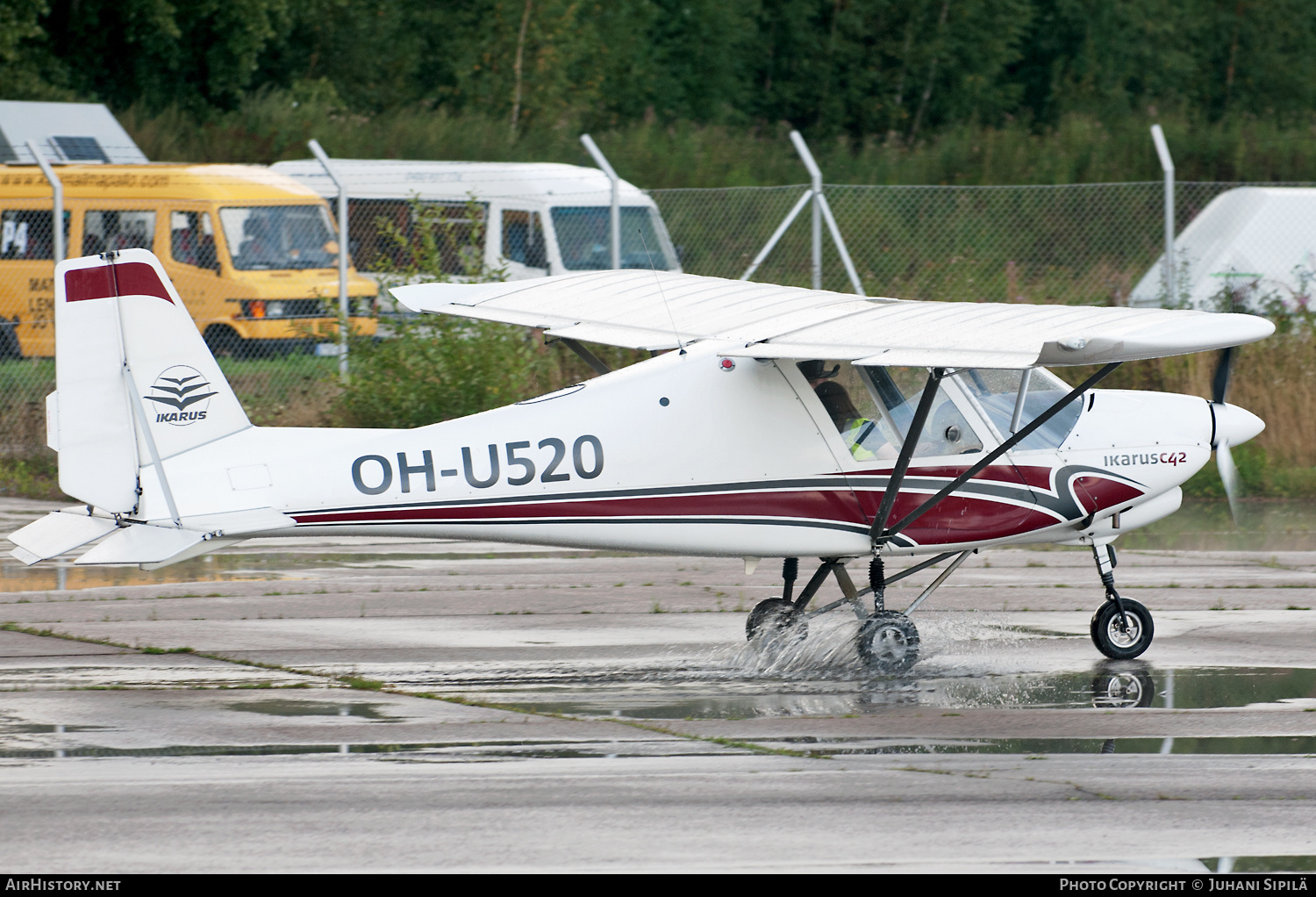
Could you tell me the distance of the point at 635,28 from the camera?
40344 millimetres

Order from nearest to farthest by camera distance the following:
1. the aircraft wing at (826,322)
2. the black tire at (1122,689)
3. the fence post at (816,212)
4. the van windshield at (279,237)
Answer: the aircraft wing at (826,322) < the black tire at (1122,689) < the fence post at (816,212) < the van windshield at (279,237)

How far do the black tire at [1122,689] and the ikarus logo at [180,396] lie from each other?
4.55m

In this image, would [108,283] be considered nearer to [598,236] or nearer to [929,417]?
[929,417]

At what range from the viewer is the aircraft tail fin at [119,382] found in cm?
824

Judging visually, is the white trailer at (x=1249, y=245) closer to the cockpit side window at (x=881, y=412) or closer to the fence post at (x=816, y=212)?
the fence post at (x=816, y=212)

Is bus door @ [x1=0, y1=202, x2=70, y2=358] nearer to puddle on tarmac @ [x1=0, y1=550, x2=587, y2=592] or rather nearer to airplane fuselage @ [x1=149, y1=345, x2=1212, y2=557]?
puddle on tarmac @ [x1=0, y1=550, x2=587, y2=592]

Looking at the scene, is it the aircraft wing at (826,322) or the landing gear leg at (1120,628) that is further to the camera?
the landing gear leg at (1120,628)

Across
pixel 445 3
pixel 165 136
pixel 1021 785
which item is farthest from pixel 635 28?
pixel 1021 785

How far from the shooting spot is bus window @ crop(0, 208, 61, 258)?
2198 centimetres

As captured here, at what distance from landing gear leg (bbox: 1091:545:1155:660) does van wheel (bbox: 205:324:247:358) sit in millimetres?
12308

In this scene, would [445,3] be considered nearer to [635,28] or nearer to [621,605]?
[635,28]

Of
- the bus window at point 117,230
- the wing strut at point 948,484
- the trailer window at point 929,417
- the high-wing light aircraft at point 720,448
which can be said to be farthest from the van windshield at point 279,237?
the wing strut at point 948,484
